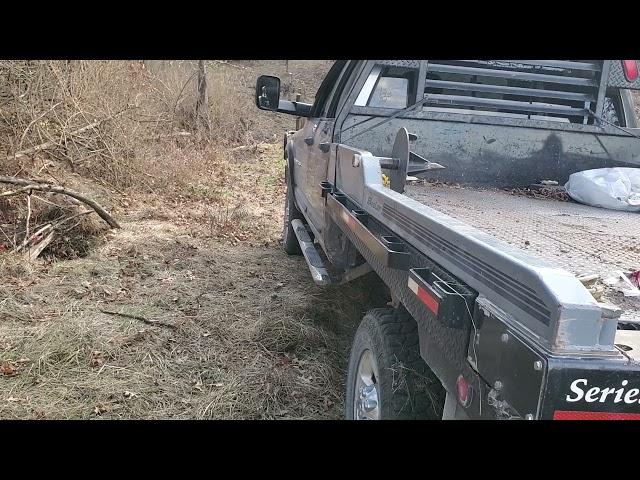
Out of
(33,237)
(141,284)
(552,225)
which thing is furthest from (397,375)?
(33,237)

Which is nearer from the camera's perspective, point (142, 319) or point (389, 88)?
point (389, 88)

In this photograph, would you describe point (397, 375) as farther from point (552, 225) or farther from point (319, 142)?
point (319, 142)

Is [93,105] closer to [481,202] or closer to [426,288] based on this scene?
[481,202]

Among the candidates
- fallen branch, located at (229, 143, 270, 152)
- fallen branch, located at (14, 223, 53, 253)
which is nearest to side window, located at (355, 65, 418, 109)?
fallen branch, located at (14, 223, 53, 253)

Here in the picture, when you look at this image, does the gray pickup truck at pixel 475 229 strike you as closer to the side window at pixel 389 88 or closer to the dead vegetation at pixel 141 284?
the side window at pixel 389 88

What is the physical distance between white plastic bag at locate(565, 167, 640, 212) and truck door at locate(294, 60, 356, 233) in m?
1.89

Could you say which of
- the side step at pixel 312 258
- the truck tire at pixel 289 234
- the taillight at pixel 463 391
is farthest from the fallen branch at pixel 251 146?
the taillight at pixel 463 391

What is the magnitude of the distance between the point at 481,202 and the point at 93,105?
7916 millimetres

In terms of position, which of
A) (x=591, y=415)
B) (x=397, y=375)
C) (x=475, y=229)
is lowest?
(x=397, y=375)

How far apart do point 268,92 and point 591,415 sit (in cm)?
406

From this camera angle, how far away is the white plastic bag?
384cm

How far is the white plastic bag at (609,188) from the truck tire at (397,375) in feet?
7.28

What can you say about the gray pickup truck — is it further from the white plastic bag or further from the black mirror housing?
the white plastic bag

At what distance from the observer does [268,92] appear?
4.80 metres
